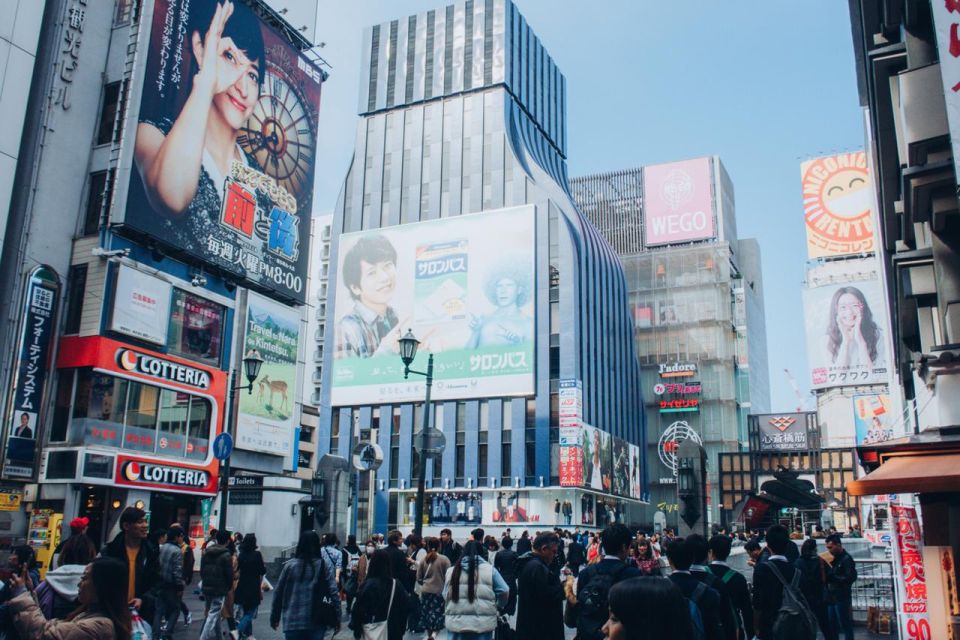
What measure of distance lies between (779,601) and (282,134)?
3419cm

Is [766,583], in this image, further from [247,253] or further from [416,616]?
[247,253]

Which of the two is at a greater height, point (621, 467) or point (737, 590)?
point (621, 467)

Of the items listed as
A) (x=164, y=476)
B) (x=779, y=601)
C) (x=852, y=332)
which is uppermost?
(x=852, y=332)

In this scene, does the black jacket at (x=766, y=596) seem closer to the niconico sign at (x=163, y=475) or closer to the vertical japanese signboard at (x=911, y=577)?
the vertical japanese signboard at (x=911, y=577)

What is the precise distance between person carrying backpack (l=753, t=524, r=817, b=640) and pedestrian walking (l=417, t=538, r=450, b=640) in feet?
15.0

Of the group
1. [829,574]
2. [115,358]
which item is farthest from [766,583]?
[115,358]

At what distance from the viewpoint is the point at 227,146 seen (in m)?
34.8

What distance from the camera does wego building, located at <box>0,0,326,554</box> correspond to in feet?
90.0

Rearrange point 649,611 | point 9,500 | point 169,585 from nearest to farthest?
point 649,611 → point 169,585 → point 9,500

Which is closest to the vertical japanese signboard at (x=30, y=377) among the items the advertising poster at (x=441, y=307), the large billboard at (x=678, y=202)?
the advertising poster at (x=441, y=307)

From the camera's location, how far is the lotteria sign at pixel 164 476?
2831cm

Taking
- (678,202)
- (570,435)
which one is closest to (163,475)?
(570,435)

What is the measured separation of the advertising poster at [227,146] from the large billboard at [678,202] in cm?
6136

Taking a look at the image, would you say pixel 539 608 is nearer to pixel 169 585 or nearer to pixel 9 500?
pixel 169 585
